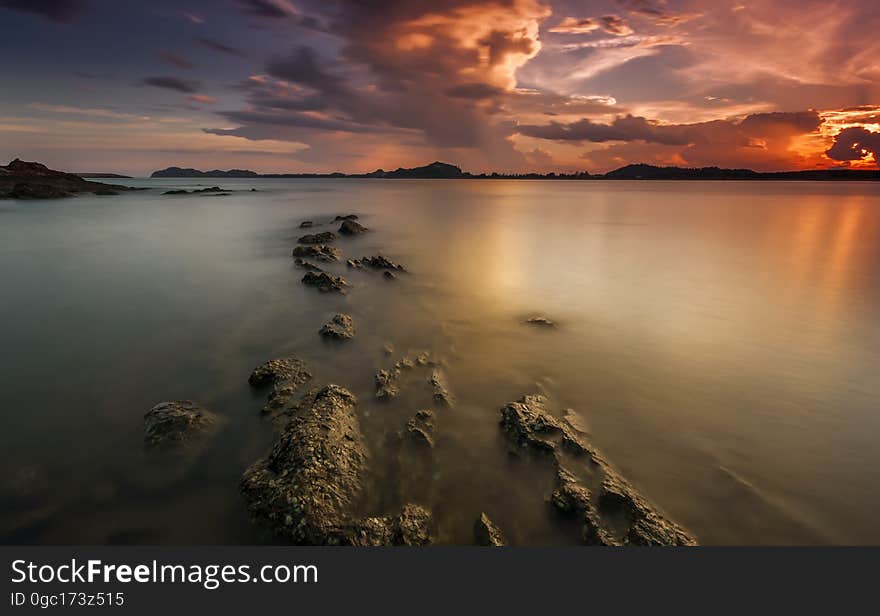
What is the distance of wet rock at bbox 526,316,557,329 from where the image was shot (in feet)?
30.3

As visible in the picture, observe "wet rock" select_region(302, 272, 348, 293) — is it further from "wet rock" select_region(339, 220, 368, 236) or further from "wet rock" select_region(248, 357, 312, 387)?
"wet rock" select_region(339, 220, 368, 236)

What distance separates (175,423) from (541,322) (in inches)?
303

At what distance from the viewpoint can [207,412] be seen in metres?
5.37

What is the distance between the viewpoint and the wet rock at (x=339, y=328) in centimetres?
809

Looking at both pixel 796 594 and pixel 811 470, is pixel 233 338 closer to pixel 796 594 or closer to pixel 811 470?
pixel 796 594

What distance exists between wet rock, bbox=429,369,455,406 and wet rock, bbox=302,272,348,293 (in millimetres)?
5968

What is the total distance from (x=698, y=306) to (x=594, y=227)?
71.1ft

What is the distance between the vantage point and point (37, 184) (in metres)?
51.4

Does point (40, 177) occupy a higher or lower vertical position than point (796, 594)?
higher

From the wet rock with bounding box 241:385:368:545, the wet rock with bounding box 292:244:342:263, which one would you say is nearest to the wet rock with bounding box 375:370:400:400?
the wet rock with bounding box 241:385:368:545

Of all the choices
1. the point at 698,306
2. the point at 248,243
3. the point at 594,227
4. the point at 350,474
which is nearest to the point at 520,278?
the point at 698,306

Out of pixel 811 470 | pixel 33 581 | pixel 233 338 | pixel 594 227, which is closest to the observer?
pixel 33 581

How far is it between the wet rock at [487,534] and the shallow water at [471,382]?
12cm

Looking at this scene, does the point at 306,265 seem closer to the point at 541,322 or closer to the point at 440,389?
the point at 541,322
